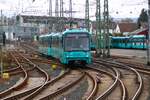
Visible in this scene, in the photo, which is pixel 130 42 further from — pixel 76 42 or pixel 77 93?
pixel 77 93

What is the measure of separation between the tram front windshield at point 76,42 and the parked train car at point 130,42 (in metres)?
40.6

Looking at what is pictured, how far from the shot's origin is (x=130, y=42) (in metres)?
82.1

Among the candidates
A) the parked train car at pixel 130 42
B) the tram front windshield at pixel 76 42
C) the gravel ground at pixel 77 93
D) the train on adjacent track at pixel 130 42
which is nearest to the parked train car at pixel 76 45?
the tram front windshield at pixel 76 42

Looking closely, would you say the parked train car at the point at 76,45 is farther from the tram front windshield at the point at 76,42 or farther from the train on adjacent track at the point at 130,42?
the train on adjacent track at the point at 130,42

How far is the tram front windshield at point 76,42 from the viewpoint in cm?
3216

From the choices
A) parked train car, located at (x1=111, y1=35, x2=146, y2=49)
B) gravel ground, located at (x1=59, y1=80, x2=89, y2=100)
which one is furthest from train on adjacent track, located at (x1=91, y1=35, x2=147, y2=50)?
gravel ground, located at (x1=59, y1=80, x2=89, y2=100)

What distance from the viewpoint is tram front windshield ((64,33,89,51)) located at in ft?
105

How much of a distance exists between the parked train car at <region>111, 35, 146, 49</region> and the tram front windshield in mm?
40604

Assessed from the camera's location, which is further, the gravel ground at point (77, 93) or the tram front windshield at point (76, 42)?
the tram front windshield at point (76, 42)

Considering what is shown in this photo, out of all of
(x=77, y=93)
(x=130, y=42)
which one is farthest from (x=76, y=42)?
(x=130, y=42)

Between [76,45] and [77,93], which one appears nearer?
[77,93]

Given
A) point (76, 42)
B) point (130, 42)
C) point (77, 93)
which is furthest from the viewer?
point (130, 42)

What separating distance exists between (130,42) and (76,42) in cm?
5074

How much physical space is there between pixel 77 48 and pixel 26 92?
14.5 m
